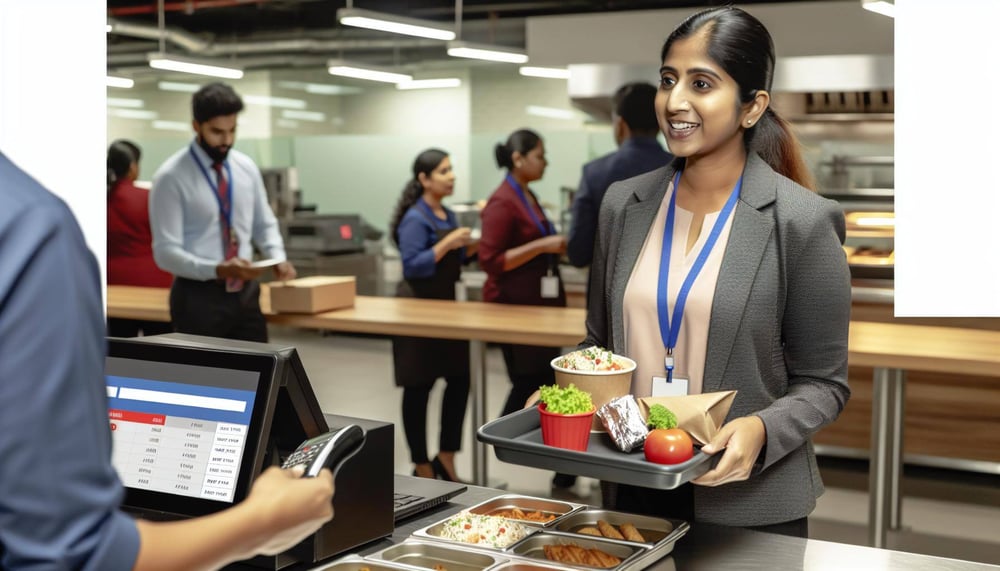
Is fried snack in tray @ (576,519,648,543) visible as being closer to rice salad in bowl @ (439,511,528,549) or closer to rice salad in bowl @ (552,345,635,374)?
rice salad in bowl @ (439,511,528,549)

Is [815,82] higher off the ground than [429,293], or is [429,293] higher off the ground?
[815,82]

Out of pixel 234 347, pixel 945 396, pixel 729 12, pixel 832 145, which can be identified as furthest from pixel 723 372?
pixel 832 145

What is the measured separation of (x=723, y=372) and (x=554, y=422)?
1.18ft

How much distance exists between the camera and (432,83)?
11.9 m

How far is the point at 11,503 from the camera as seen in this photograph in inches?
27.7

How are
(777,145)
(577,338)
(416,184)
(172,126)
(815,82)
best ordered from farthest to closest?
(172,126) → (815,82) → (416,184) → (577,338) → (777,145)

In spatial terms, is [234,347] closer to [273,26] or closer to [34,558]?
[34,558]

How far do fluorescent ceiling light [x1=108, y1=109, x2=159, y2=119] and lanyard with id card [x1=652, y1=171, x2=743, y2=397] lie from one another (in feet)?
42.7

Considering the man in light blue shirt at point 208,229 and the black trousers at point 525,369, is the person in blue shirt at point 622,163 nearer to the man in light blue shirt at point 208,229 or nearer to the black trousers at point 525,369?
the black trousers at point 525,369

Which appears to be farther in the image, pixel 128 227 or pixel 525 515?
pixel 128 227

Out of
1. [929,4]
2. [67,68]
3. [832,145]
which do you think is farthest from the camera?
[832,145]

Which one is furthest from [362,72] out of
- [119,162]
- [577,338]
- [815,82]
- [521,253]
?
[577,338]

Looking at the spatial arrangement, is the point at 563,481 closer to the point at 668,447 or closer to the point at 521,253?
the point at 521,253

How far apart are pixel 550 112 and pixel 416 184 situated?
259 inches
